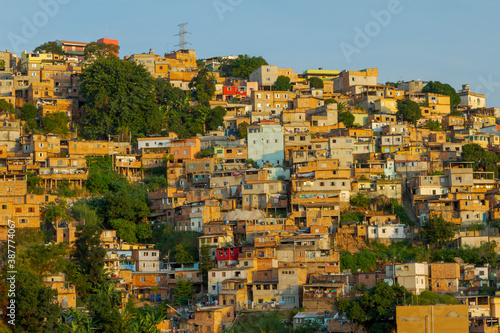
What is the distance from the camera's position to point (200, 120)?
65062 mm

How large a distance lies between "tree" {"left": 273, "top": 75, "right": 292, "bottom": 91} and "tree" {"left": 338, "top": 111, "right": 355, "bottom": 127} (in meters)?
7.45

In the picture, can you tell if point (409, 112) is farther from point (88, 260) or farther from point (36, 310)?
point (36, 310)

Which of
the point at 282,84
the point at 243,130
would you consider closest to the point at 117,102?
the point at 243,130

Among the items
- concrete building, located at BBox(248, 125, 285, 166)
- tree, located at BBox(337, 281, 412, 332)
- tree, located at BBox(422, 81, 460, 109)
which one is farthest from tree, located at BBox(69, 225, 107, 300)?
tree, located at BBox(422, 81, 460, 109)

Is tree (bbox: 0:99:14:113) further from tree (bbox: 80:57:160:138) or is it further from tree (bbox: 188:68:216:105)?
tree (bbox: 188:68:216:105)

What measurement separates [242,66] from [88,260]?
3574 centimetres

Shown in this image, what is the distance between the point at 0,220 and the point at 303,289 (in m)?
16.3

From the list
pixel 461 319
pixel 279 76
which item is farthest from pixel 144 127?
pixel 461 319

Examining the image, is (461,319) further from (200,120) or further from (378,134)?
(200,120)

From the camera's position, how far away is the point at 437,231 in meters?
48.0

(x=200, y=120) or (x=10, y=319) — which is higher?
(x=200, y=120)

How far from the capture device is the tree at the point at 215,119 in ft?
212

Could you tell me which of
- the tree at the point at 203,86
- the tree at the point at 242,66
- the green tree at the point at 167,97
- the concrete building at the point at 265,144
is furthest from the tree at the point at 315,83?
the concrete building at the point at 265,144

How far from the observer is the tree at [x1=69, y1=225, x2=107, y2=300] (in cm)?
4431
